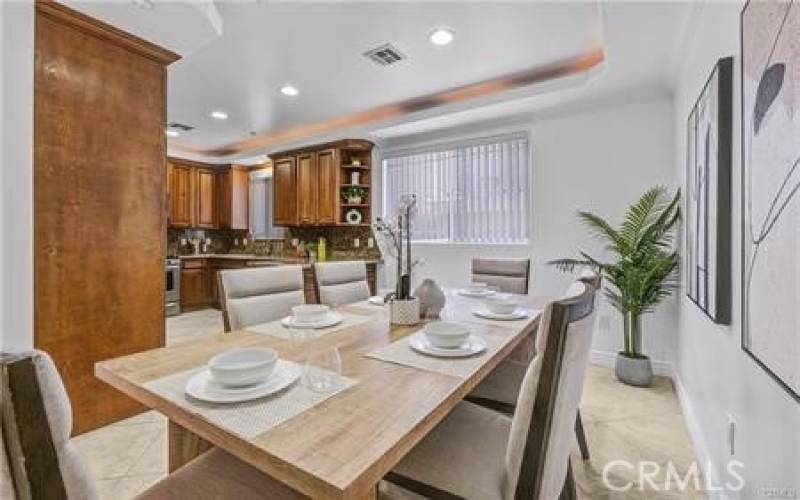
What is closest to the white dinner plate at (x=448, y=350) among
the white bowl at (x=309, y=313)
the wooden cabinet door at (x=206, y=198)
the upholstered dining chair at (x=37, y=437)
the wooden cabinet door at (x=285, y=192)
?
the white bowl at (x=309, y=313)

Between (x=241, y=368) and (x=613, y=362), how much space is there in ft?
10.8

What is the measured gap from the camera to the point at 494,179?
12.8 ft

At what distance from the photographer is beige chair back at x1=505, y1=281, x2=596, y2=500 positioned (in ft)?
2.85

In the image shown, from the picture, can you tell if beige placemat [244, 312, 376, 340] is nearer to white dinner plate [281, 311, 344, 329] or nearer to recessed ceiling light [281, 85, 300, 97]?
white dinner plate [281, 311, 344, 329]

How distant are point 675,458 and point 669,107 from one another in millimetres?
2601

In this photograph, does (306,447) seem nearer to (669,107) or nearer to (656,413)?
(656,413)

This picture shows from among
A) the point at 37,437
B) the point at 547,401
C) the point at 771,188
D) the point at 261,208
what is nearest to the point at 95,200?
the point at 37,437

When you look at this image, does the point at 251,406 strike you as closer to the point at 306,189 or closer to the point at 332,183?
the point at 332,183

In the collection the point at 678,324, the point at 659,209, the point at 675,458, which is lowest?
the point at 675,458

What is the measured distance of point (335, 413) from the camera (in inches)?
33.2

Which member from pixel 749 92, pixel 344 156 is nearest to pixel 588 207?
pixel 749 92

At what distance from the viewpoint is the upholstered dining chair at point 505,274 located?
2.83 meters

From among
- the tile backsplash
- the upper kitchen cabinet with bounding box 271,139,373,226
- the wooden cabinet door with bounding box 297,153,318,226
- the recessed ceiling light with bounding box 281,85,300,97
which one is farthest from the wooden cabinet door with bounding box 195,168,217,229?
the recessed ceiling light with bounding box 281,85,300,97

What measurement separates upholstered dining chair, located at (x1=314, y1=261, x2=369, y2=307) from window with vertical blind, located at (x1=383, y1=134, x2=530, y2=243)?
1767 mm
